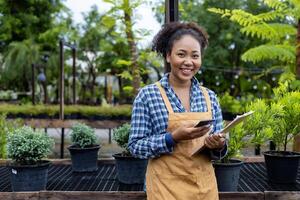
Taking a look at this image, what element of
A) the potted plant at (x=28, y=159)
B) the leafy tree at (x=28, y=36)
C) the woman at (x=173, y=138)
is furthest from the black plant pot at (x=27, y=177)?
the leafy tree at (x=28, y=36)

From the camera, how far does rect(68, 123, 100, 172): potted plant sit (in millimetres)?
4105

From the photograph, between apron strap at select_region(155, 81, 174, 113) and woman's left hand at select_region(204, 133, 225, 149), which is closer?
woman's left hand at select_region(204, 133, 225, 149)

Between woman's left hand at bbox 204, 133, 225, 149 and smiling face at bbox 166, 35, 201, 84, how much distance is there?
31cm

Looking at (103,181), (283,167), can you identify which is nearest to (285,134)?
(283,167)

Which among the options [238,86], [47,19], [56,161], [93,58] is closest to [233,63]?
[238,86]

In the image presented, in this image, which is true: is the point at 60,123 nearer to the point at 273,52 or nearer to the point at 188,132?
the point at 273,52

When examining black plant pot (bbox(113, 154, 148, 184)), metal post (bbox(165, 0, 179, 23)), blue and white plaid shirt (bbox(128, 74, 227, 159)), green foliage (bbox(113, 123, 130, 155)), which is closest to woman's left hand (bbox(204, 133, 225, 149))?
blue and white plaid shirt (bbox(128, 74, 227, 159))

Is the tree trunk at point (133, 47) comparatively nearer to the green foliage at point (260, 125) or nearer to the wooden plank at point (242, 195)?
the green foliage at point (260, 125)

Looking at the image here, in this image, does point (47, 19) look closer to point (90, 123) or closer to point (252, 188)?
point (90, 123)

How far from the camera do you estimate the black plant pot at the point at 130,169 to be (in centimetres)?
363

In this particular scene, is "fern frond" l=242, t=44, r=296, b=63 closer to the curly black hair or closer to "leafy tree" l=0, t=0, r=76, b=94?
the curly black hair

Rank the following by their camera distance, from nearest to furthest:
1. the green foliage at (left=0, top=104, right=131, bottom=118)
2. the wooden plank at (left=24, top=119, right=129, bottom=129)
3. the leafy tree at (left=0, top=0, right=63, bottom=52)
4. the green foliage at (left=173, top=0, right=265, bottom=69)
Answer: the wooden plank at (left=24, top=119, right=129, bottom=129)
the green foliage at (left=0, top=104, right=131, bottom=118)
the green foliage at (left=173, top=0, right=265, bottom=69)
the leafy tree at (left=0, top=0, right=63, bottom=52)

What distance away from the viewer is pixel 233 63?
58.6 feet

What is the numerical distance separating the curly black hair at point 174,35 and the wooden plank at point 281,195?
59.0 inches
